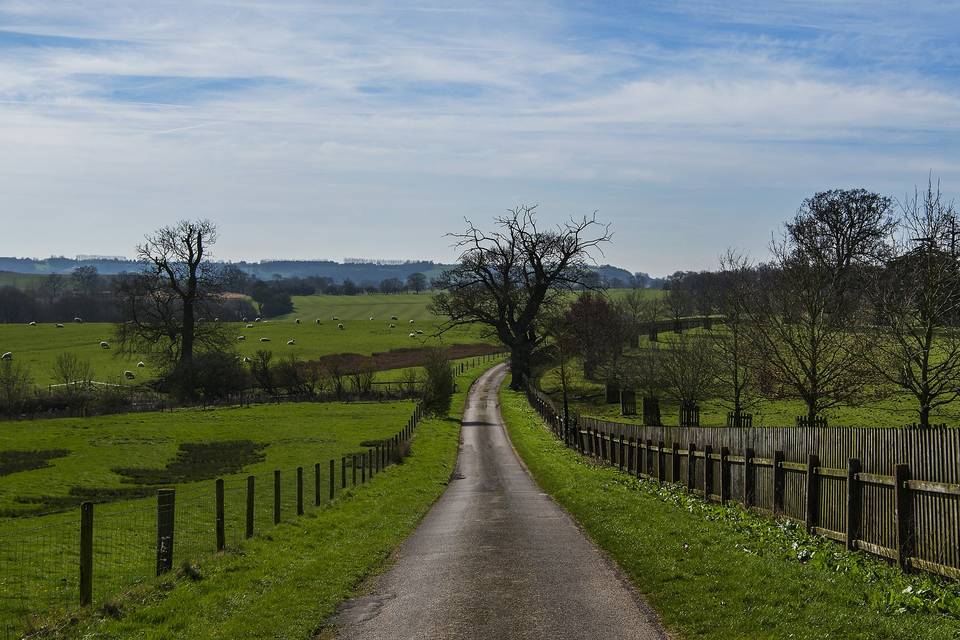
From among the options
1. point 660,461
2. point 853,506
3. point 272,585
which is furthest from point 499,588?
point 660,461

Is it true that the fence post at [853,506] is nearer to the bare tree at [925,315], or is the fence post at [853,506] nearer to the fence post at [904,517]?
the fence post at [904,517]

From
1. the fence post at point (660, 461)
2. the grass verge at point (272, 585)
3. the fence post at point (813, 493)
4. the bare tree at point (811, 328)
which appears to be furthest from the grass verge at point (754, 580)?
the bare tree at point (811, 328)

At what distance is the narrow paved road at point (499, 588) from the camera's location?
1075cm

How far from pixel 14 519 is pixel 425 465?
17019 mm

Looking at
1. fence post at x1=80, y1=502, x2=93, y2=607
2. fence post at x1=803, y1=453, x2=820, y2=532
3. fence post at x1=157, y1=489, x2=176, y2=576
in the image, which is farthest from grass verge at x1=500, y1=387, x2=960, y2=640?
fence post at x1=80, y1=502, x2=93, y2=607

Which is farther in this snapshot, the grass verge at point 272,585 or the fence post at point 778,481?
the fence post at point 778,481

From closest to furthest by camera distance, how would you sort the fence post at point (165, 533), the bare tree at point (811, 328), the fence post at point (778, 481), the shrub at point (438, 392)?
the fence post at point (165, 533)
the fence post at point (778, 481)
the bare tree at point (811, 328)
the shrub at point (438, 392)

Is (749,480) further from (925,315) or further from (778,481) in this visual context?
(925,315)

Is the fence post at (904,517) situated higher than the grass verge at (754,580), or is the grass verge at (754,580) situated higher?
the fence post at (904,517)

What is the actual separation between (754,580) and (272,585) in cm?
694

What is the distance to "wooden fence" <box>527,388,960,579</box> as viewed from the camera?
12.1 m

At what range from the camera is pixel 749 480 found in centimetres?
1916

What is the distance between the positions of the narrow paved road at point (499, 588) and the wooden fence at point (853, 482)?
3.72 metres

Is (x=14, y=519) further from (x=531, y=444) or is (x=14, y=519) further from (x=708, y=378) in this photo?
(x=708, y=378)
